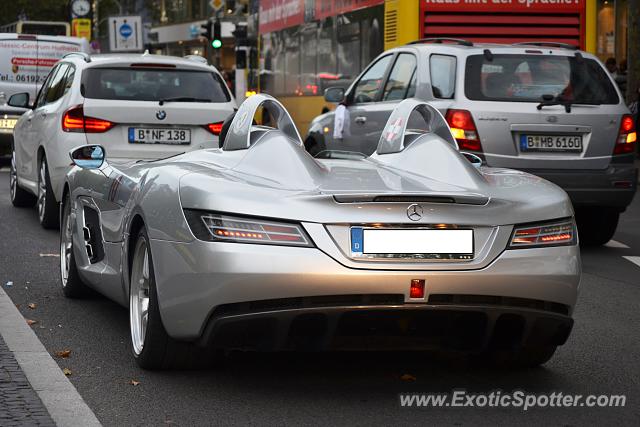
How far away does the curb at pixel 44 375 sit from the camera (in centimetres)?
531

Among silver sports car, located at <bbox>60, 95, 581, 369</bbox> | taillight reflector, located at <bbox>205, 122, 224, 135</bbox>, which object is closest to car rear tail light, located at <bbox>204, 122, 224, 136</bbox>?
taillight reflector, located at <bbox>205, 122, 224, 135</bbox>

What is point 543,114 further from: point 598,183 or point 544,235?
point 544,235

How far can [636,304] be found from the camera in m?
8.69

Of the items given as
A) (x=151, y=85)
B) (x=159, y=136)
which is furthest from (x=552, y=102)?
(x=151, y=85)

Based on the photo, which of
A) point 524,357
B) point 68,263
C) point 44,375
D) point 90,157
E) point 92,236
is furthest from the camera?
point 68,263

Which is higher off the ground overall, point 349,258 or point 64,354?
point 349,258

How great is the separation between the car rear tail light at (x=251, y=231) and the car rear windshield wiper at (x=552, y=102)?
21.6 ft

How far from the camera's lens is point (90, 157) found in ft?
24.3

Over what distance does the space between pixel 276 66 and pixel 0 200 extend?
40.2ft

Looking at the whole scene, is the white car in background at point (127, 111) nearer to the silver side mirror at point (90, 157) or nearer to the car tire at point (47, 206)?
the car tire at point (47, 206)

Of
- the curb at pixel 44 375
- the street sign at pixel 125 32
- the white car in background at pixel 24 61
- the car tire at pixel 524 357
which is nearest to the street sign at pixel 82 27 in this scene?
the street sign at pixel 125 32

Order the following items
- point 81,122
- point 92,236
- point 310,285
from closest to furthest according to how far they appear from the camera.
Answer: point 310,285, point 92,236, point 81,122

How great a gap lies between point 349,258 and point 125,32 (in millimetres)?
35553

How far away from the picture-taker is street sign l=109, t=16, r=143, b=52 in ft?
131
